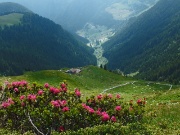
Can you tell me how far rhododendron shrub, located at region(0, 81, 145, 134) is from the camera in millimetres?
21141

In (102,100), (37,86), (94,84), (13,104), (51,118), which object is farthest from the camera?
(94,84)

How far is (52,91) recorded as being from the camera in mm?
24938

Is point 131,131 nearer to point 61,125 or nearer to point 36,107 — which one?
point 61,125

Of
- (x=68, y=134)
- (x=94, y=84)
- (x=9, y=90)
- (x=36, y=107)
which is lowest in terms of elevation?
(x=68, y=134)

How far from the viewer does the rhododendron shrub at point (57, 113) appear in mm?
21141

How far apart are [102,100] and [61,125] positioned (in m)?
4.42

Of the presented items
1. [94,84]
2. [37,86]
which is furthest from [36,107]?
[94,84]

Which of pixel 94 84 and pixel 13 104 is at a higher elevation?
pixel 94 84

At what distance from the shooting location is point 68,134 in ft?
64.4

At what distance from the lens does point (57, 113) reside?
21.1 meters

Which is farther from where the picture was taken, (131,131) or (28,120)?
(28,120)

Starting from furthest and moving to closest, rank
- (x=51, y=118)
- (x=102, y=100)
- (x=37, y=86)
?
(x=37, y=86) < (x=102, y=100) < (x=51, y=118)

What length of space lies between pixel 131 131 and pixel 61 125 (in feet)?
15.9

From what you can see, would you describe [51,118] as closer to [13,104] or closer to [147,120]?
[13,104]
